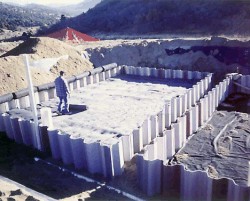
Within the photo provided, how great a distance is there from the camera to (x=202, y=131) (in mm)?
8945

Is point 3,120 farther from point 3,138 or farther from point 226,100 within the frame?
point 226,100

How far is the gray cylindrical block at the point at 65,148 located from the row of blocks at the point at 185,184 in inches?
79.5

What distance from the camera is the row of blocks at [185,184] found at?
5.34 m

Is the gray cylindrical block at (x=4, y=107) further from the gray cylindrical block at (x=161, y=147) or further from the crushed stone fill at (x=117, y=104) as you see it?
the gray cylindrical block at (x=161, y=147)

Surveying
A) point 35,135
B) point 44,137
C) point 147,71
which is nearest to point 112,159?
point 44,137

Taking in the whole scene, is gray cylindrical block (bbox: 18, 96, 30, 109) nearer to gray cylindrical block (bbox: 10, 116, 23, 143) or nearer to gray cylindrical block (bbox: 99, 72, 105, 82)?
gray cylindrical block (bbox: 10, 116, 23, 143)

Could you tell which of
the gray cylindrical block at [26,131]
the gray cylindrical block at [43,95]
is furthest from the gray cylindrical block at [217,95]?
the gray cylindrical block at [43,95]

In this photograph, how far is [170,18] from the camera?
113ft

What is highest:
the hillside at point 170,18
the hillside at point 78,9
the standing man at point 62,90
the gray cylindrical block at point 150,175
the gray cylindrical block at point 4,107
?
the hillside at point 78,9

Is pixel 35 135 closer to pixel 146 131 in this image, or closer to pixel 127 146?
pixel 127 146

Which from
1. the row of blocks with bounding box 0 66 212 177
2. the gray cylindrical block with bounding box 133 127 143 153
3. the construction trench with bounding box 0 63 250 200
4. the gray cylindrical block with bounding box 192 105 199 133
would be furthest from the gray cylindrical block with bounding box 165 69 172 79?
the gray cylindrical block with bounding box 133 127 143 153

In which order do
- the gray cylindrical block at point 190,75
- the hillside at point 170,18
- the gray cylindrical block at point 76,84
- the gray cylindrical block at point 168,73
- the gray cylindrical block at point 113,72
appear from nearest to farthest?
the gray cylindrical block at point 76,84 < the gray cylindrical block at point 190,75 < the gray cylindrical block at point 168,73 < the gray cylindrical block at point 113,72 < the hillside at point 170,18

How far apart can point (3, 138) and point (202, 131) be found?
617 centimetres

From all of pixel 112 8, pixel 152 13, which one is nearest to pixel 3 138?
pixel 152 13
